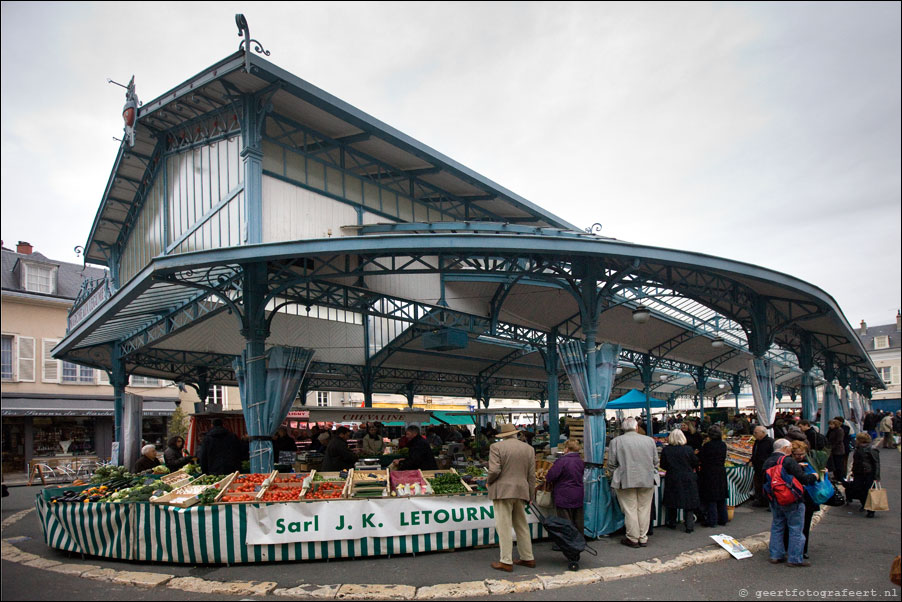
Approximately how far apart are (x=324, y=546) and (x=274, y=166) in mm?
7658

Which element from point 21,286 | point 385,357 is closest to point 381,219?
point 385,357

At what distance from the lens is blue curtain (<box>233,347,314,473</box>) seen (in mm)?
9963

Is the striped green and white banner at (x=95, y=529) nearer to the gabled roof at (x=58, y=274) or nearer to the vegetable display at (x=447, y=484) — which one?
the vegetable display at (x=447, y=484)

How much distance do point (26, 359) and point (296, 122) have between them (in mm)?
22792

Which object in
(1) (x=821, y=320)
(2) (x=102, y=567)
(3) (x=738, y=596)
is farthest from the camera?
(1) (x=821, y=320)

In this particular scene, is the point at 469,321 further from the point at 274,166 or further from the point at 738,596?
the point at 738,596

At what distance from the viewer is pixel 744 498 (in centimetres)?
1127

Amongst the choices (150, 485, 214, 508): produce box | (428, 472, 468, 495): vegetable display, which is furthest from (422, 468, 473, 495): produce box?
(150, 485, 214, 508): produce box

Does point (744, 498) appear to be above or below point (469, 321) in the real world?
below

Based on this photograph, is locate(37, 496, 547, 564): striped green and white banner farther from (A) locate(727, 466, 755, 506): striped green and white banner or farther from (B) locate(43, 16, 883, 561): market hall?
(A) locate(727, 466, 755, 506): striped green and white banner

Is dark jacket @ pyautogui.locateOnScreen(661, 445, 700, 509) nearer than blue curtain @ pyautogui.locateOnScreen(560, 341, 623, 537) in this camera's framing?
No

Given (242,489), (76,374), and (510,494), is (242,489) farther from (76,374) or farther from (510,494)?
(76,374)

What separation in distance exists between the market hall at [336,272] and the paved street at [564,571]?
0.41 metres

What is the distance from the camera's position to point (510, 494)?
6.93 metres
